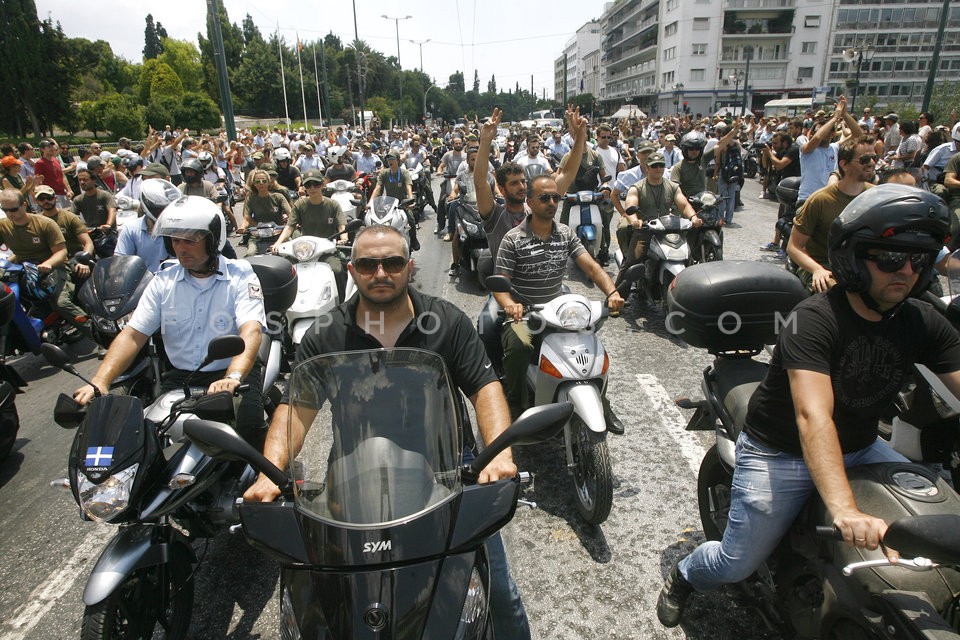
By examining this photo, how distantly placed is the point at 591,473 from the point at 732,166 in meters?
9.68

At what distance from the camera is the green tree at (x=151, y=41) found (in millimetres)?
116062

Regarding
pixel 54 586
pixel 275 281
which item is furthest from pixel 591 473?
pixel 54 586

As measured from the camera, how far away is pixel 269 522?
178cm

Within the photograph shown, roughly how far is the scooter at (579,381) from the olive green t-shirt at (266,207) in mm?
4975

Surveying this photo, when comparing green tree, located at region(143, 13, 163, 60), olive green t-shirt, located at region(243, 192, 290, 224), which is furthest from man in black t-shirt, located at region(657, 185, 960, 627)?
green tree, located at region(143, 13, 163, 60)

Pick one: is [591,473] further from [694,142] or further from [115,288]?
[694,142]

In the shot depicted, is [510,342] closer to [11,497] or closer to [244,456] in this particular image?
[244,456]

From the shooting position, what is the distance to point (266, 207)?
7715 millimetres

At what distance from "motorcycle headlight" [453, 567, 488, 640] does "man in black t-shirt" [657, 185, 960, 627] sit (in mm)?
A: 1084

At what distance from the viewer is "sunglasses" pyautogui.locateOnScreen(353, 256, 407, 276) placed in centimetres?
245

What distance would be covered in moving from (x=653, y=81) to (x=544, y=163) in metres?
84.8

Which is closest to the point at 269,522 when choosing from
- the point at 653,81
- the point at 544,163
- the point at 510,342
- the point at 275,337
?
the point at 510,342

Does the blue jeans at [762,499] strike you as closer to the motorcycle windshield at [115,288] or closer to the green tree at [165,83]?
the motorcycle windshield at [115,288]

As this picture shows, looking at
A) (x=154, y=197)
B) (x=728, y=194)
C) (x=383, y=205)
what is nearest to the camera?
(x=154, y=197)
